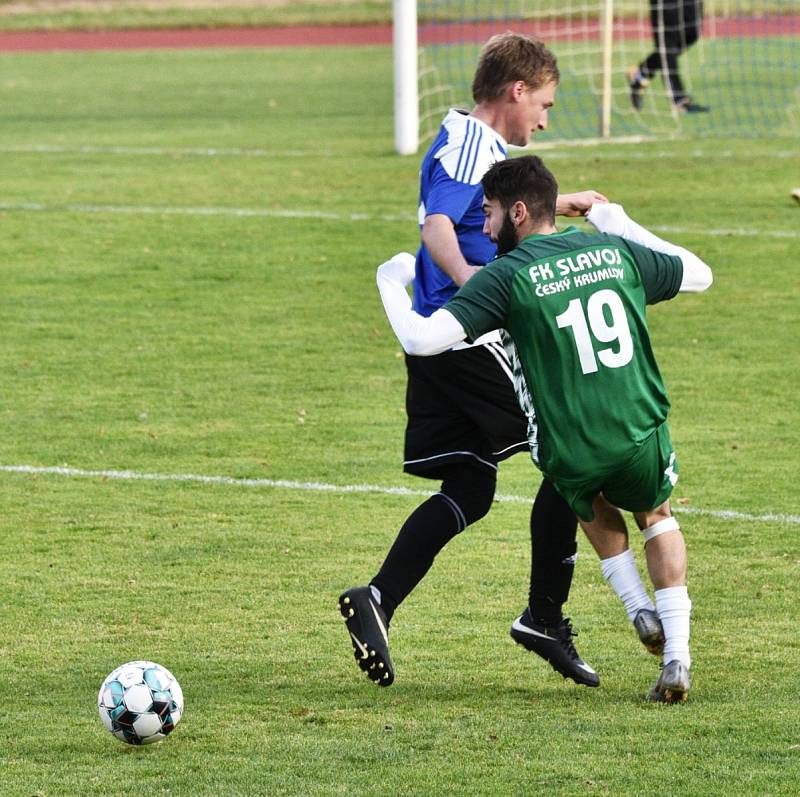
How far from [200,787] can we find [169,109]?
18485mm

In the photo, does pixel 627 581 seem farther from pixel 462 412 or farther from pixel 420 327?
pixel 420 327

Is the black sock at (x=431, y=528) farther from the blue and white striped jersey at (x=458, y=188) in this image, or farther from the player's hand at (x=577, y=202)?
the player's hand at (x=577, y=202)

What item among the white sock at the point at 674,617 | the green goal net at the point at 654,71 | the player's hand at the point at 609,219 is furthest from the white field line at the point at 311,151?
the white sock at the point at 674,617

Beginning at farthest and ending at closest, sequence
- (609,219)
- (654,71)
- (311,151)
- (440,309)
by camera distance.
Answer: (654,71)
(311,151)
(609,219)
(440,309)

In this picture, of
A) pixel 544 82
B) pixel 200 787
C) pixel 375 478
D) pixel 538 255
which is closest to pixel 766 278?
pixel 375 478

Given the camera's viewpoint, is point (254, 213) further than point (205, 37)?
No

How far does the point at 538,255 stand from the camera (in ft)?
14.7

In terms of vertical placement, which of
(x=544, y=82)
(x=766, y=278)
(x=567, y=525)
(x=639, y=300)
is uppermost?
(x=544, y=82)

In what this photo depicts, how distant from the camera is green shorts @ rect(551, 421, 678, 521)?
15.1 feet

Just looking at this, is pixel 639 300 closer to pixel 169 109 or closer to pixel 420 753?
pixel 420 753

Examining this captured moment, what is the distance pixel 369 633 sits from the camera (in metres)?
4.88

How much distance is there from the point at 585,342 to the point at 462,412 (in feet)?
2.71

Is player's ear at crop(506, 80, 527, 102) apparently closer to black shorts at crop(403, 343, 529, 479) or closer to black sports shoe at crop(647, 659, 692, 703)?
black shorts at crop(403, 343, 529, 479)

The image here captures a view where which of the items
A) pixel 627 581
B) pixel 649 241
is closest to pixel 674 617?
pixel 627 581
